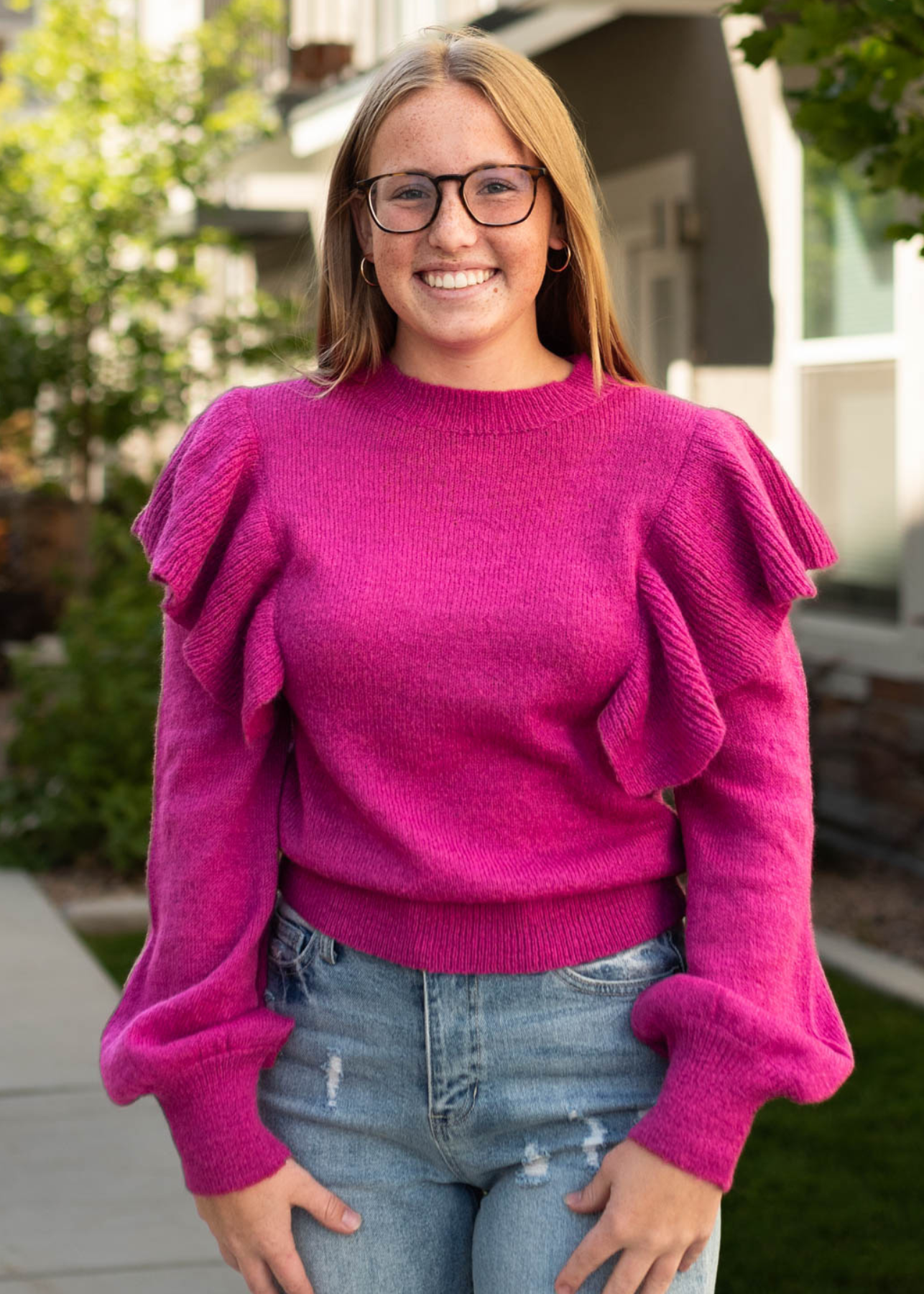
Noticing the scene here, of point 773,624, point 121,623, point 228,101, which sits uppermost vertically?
point 228,101

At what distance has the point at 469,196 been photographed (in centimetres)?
182

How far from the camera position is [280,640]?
182cm

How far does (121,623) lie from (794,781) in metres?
5.52

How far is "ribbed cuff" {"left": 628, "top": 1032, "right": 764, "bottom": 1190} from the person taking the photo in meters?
1.69

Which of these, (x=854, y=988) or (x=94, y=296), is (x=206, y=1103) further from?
(x=94, y=296)

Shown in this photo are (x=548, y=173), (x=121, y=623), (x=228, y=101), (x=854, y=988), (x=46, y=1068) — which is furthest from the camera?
(x=228, y=101)

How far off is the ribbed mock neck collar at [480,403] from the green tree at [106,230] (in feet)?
24.0

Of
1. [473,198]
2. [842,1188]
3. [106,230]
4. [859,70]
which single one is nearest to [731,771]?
[473,198]

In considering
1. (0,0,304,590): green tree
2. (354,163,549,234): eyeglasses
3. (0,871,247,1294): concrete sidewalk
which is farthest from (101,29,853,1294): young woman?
(0,0,304,590): green tree

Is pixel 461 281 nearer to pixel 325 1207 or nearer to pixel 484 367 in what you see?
pixel 484 367

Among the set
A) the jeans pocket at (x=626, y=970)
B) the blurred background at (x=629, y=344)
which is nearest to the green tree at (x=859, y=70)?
the blurred background at (x=629, y=344)

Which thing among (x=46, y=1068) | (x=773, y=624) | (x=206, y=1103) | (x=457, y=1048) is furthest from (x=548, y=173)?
(x=46, y=1068)

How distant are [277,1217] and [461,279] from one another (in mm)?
997

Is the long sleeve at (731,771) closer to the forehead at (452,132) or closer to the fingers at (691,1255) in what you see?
the fingers at (691,1255)
